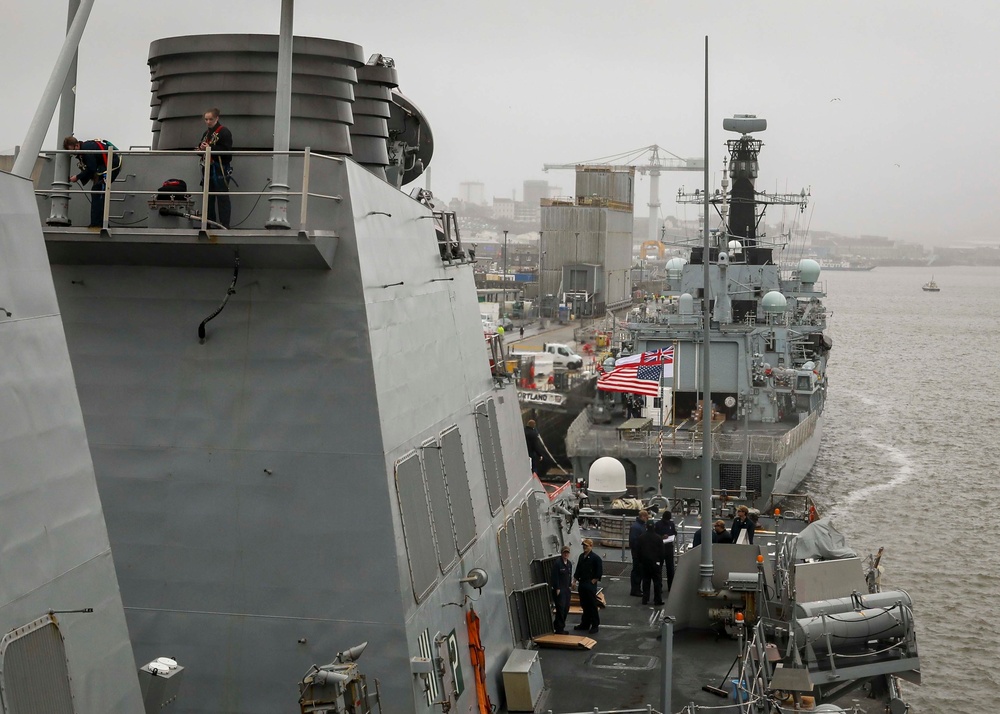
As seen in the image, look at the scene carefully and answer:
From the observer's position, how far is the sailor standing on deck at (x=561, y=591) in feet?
42.5

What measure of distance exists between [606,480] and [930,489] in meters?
17.3

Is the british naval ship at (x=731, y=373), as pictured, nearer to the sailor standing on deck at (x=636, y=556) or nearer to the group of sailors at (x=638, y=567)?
the group of sailors at (x=638, y=567)

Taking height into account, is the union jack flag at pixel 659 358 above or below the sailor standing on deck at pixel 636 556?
above

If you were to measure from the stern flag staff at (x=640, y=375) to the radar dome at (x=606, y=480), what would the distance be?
251cm

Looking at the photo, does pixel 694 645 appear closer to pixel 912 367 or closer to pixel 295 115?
pixel 295 115

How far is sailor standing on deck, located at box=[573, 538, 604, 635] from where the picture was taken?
13.2 metres

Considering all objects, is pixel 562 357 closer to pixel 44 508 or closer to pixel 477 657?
pixel 477 657

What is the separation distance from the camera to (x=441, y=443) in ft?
31.1

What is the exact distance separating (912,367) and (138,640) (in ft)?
266

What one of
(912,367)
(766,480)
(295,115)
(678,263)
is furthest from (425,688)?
(912,367)

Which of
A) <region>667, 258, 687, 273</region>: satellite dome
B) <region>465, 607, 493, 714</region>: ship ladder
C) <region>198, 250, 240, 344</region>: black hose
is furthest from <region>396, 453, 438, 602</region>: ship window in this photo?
<region>667, 258, 687, 273</region>: satellite dome

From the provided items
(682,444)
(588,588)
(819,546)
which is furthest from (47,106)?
(682,444)

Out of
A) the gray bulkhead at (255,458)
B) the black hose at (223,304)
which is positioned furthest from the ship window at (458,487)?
Answer: the black hose at (223,304)

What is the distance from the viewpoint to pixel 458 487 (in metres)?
9.84
